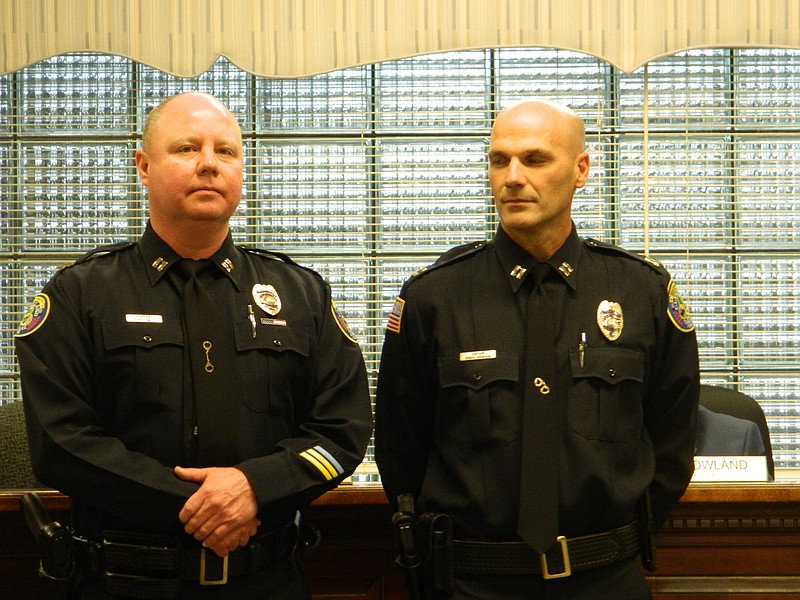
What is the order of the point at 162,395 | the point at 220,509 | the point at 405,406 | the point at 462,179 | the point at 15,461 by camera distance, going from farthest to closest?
the point at 462,179, the point at 15,461, the point at 405,406, the point at 162,395, the point at 220,509

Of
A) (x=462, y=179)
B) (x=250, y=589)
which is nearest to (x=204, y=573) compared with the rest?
(x=250, y=589)

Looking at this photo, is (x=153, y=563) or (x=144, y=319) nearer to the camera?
(x=153, y=563)

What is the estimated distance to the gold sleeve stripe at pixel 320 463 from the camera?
A: 75.5 inches

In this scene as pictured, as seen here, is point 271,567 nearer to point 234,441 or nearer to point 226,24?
point 234,441

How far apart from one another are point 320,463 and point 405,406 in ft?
0.92

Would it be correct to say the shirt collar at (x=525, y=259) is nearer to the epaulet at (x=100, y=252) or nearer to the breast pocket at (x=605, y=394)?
the breast pocket at (x=605, y=394)

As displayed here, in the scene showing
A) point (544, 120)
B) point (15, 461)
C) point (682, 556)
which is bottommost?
point (682, 556)

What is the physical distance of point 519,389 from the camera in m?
1.99

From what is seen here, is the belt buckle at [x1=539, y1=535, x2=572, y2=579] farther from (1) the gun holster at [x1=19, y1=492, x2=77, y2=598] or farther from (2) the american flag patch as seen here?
(1) the gun holster at [x1=19, y1=492, x2=77, y2=598]

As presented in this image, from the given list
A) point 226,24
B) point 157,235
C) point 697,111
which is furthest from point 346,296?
point 157,235

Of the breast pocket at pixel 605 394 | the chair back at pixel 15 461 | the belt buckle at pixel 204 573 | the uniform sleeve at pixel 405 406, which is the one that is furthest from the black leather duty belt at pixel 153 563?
the chair back at pixel 15 461

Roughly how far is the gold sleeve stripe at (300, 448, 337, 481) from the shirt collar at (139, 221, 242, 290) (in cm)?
40

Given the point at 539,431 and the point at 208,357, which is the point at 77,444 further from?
the point at 539,431

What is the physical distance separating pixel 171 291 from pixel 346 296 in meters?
2.09
